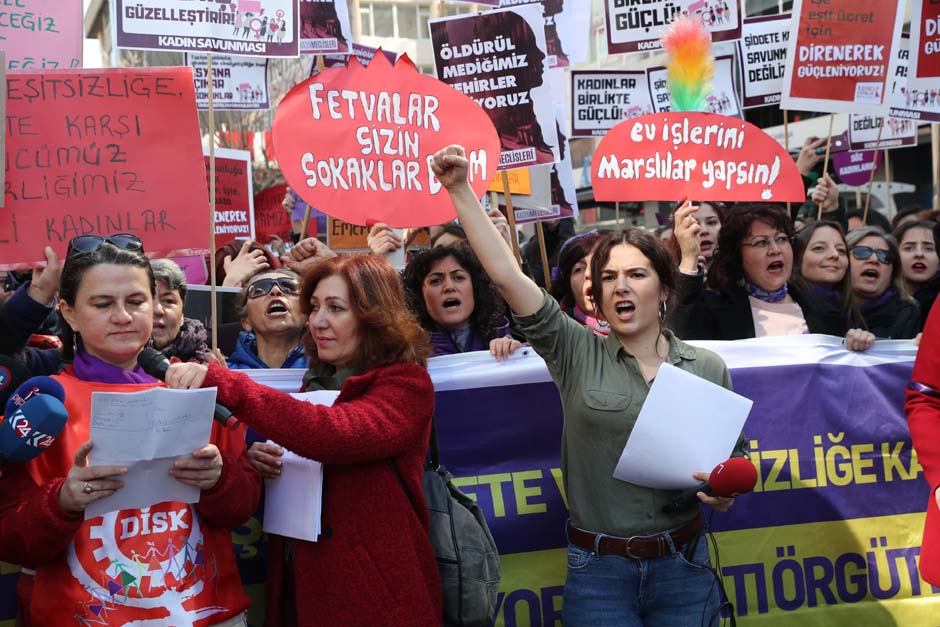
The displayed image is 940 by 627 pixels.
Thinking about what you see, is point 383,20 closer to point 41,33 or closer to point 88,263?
point 41,33

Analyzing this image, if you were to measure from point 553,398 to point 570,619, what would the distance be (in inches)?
39.7

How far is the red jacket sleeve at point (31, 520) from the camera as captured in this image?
2.54m

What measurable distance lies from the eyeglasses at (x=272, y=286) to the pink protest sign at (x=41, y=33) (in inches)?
54.1

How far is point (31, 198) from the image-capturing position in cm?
369

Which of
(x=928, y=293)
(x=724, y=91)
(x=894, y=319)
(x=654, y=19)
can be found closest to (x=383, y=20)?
(x=724, y=91)

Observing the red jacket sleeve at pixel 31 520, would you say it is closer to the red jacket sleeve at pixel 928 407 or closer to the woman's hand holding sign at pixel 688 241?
the red jacket sleeve at pixel 928 407

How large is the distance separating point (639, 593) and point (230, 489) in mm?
1325

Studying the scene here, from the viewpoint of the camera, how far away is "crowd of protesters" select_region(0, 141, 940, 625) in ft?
8.84

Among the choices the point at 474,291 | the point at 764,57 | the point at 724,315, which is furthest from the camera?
the point at 764,57

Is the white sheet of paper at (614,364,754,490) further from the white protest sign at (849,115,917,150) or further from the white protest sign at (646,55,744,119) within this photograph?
the white protest sign at (849,115,917,150)

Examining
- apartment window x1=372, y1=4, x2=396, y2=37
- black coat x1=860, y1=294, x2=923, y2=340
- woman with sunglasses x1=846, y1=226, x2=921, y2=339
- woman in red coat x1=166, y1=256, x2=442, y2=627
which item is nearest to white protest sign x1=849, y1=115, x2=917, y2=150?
woman with sunglasses x1=846, y1=226, x2=921, y2=339

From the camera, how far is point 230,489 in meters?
2.78

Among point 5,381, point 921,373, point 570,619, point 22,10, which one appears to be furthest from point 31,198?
point 921,373

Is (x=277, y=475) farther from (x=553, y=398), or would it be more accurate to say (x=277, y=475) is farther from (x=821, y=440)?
(x=821, y=440)
